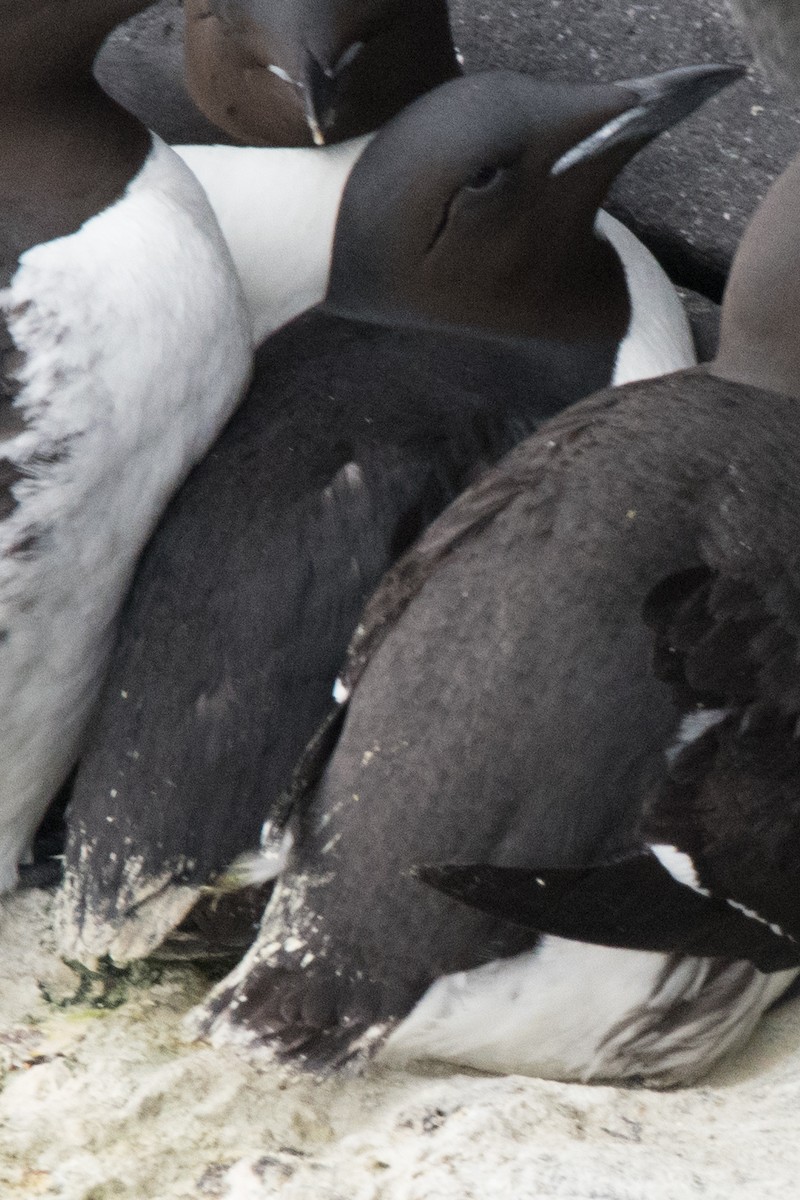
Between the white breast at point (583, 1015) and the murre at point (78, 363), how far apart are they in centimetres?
72

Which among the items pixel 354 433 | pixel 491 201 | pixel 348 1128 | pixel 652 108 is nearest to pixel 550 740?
pixel 348 1128

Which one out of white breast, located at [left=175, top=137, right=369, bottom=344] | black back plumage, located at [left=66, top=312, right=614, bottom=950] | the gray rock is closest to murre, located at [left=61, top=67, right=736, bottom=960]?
black back plumage, located at [left=66, top=312, right=614, bottom=950]

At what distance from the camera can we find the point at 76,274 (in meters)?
2.31

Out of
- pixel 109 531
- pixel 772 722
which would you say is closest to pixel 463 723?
pixel 772 722

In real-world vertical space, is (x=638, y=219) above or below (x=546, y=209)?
below

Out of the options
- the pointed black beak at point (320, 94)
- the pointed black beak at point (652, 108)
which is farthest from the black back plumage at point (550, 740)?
the pointed black beak at point (320, 94)

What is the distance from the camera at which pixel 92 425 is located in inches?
89.7

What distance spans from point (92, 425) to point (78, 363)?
79mm

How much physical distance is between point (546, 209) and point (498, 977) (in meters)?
1.28

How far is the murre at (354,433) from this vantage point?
2.27 m

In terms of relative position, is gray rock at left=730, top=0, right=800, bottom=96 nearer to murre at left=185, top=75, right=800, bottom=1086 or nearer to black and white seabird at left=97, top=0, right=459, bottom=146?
murre at left=185, top=75, right=800, bottom=1086

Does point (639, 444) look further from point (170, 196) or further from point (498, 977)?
point (170, 196)

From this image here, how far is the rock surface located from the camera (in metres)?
1.76

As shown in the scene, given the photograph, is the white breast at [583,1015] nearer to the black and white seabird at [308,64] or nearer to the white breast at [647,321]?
the white breast at [647,321]
